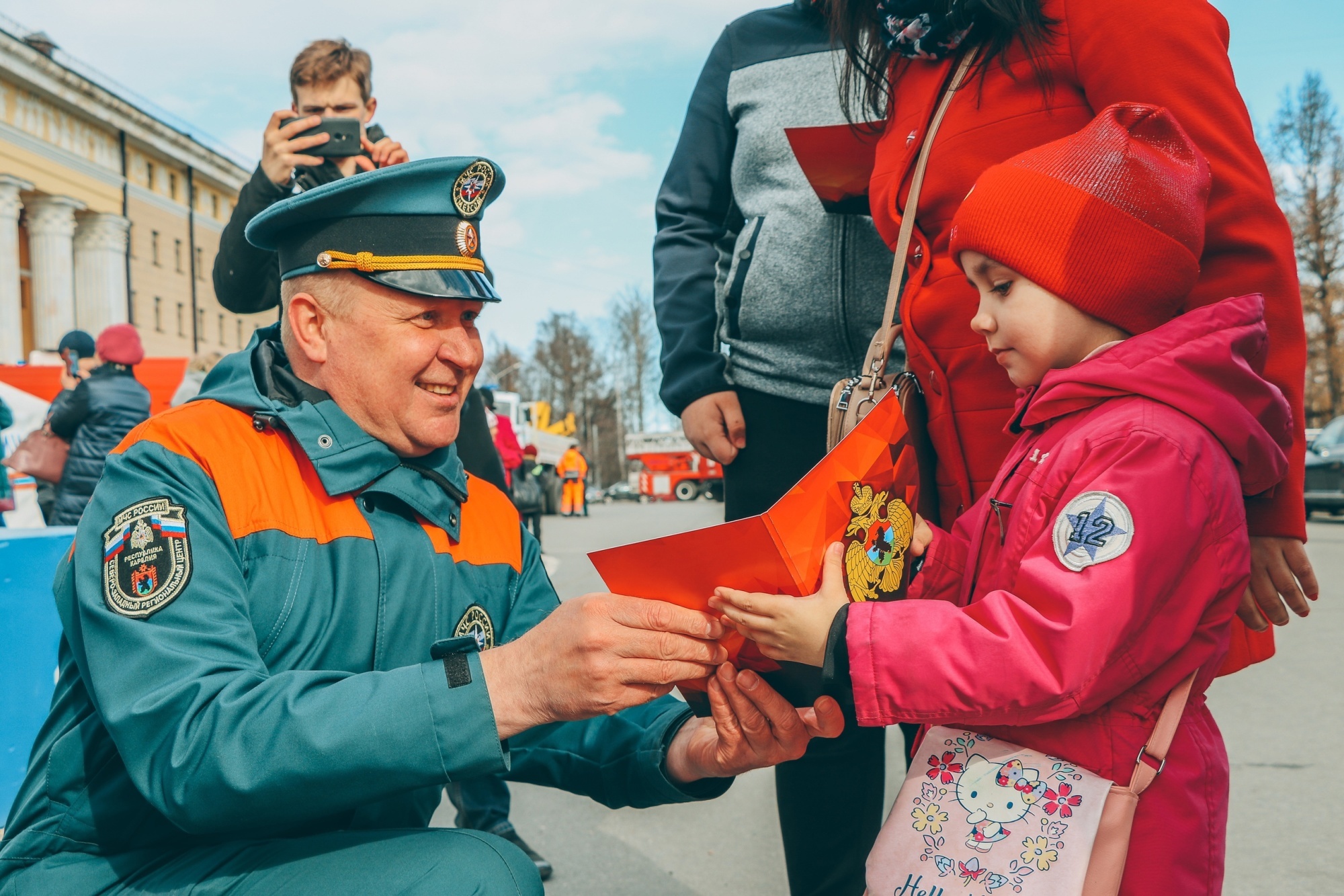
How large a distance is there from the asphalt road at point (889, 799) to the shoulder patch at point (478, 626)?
1417 mm

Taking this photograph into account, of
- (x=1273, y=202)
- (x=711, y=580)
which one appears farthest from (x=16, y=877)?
(x=1273, y=202)

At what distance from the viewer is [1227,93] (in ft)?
5.56

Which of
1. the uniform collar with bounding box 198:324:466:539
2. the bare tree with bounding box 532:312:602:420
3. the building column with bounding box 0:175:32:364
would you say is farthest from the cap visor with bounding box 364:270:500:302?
the bare tree with bounding box 532:312:602:420

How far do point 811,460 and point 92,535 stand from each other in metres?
1.40

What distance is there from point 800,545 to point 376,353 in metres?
0.85

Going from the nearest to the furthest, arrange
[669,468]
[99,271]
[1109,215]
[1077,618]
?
[1077,618] < [1109,215] < [99,271] < [669,468]

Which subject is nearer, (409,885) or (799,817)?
(409,885)

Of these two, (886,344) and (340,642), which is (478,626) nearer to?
(340,642)

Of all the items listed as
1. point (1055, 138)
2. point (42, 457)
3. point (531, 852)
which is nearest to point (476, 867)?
point (1055, 138)

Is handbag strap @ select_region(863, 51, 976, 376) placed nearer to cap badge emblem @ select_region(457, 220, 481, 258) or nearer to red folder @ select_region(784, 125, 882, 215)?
red folder @ select_region(784, 125, 882, 215)

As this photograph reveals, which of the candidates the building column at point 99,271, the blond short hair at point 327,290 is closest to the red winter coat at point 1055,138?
the blond short hair at point 327,290

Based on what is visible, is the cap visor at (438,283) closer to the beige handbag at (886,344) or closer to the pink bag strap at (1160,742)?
the beige handbag at (886,344)

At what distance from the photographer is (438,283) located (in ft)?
6.03

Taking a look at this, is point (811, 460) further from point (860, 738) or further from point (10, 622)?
point (10, 622)
